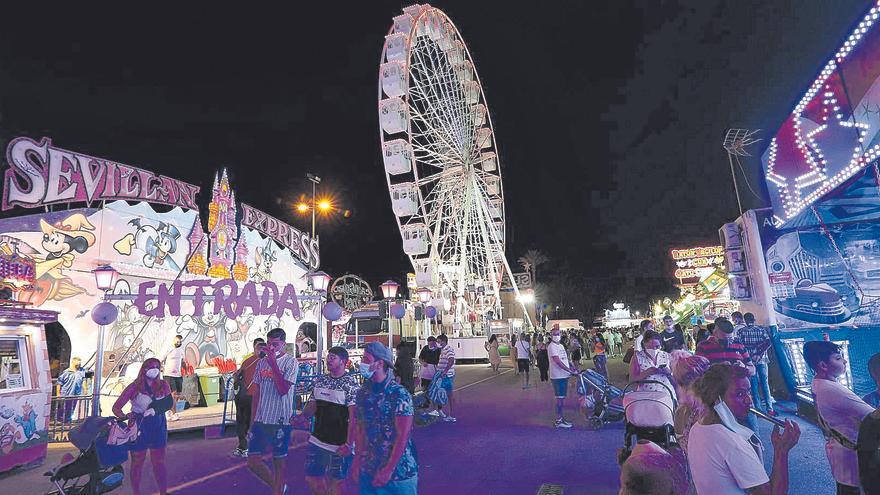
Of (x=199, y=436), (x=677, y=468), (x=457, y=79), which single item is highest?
(x=457, y=79)

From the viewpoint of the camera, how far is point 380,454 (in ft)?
10.8

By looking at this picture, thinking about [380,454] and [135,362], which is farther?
[135,362]

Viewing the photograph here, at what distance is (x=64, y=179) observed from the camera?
11.3 meters

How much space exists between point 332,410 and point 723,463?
303cm

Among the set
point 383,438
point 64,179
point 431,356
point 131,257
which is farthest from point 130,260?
point 383,438

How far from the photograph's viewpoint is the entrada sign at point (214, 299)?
10.8m

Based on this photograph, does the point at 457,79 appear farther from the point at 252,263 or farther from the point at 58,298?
the point at 58,298

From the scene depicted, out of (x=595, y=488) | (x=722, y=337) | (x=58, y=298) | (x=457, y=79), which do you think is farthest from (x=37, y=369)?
(x=457, y=79)

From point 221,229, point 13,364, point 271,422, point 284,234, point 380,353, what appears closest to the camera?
point 380,353

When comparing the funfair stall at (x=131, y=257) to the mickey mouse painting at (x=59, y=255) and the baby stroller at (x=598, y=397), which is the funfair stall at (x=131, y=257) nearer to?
the mickey mouse painting at (x=59, y=255)

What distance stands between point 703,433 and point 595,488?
3284 millimetres

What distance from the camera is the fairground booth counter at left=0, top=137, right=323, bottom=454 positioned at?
10711mm

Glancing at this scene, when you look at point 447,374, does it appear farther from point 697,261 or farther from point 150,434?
point 697,261

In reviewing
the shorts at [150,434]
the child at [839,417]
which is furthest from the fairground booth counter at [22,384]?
the child at [839,417]
